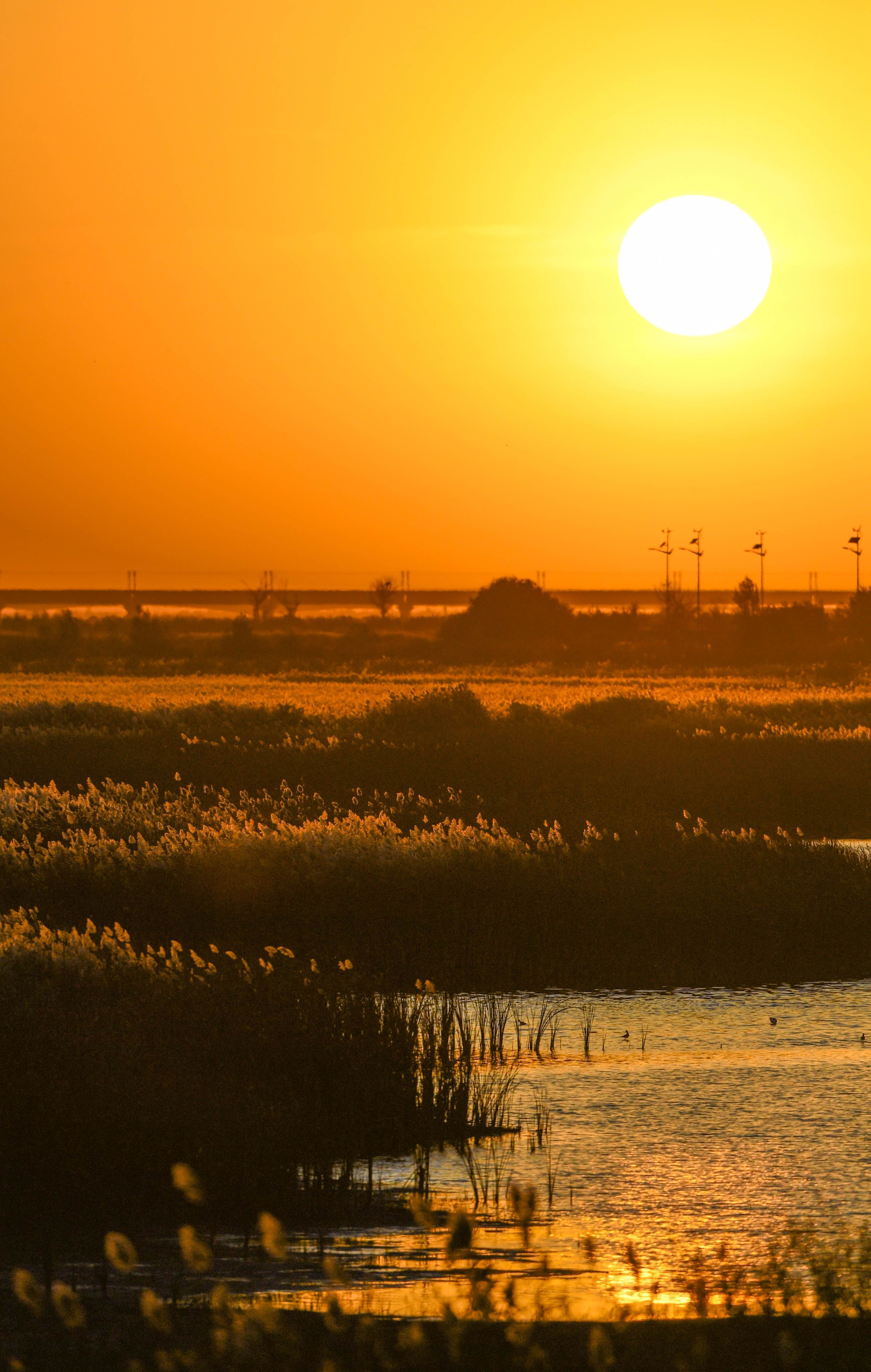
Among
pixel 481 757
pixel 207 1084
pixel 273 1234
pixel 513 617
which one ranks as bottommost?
pixel 207 1084

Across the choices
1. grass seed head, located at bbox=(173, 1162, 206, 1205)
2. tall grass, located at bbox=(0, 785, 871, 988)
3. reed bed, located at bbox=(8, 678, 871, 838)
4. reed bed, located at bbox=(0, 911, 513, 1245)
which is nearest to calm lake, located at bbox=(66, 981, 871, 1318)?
reed bed, located at bbox=(0, 911, 513, 1245)

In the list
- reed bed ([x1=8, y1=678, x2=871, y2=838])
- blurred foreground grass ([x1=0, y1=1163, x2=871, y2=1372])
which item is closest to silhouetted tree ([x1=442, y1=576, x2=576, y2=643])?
reed bed ([x1=8, y1=678, x2=871, y2=838])

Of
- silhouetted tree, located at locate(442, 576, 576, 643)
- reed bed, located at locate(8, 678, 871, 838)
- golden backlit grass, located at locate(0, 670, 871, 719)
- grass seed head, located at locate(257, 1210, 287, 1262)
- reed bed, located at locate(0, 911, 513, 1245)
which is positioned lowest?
reed bed, located at locate(0, 911, 513, 1245)

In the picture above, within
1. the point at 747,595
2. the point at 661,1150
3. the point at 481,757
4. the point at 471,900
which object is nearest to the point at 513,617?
the point at 747,595

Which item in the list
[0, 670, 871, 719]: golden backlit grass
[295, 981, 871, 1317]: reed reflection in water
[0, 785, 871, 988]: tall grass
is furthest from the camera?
[0, 670, 871, 719]: golden backlit grass

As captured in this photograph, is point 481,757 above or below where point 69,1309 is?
above

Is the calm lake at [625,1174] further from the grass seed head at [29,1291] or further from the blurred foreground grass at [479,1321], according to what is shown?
the grass seed head at [29,1291]

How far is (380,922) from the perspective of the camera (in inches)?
703

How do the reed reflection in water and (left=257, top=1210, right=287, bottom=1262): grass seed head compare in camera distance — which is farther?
the reed reflection in water

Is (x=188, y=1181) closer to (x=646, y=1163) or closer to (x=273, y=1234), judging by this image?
(x=273, y=1234)

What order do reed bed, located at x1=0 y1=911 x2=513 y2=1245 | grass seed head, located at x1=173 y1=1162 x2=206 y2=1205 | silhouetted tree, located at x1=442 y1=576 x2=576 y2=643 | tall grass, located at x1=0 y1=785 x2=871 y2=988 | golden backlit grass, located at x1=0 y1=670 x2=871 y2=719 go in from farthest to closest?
1. silhouetted tree, located at x1=442 y1=576 x2=576 y2=643
2. golden backlit grass, located at x1=0 y1=670 x2=871 y2=719
3. tall grass, located at x1=0 y1=785 x2=871 y2=988
4. reed bed, located at x1=0 y1=911 x2=513 y2=1245
5. grass seed head, located at x1=173 y1=1162 x2=206 y2=1205

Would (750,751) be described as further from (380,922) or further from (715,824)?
(380,922)

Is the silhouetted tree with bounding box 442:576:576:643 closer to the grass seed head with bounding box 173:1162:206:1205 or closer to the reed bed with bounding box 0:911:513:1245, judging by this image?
the reed bed with bounding box 0:911:513:1245

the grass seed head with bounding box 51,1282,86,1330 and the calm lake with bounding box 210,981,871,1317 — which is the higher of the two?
the grass seed head with bounding box 51,1282,86,1330
